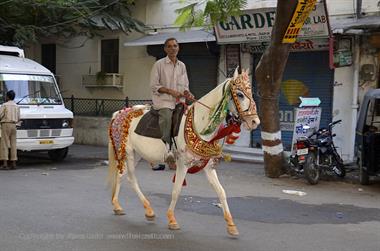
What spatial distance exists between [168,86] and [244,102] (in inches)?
52.5

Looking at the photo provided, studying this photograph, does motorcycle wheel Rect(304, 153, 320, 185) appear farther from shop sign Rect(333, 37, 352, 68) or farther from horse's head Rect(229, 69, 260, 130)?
horse's head Rect(229, 69, 260, 130)

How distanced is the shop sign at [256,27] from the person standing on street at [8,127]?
17.8 ft

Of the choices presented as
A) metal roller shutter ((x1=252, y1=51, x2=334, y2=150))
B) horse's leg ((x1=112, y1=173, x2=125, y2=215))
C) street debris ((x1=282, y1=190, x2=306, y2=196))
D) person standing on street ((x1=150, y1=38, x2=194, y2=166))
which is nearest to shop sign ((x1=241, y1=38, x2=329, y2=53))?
metal roller shutter ((x1=252, y1=51, x2=334, y2=150))

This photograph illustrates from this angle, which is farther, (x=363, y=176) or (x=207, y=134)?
(x=363, y=176)

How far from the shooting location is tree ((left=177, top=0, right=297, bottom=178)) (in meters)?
10.0

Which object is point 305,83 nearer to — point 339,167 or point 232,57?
point 232,57

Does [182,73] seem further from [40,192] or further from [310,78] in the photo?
[310,78]

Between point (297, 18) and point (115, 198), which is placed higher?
point (297, 18)

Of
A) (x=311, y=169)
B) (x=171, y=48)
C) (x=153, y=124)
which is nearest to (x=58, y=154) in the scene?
(x=311, y=169)

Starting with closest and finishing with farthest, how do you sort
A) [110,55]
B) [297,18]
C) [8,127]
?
[297,18], [8,127], [110,55]

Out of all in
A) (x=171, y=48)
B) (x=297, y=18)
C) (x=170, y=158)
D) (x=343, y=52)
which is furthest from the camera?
(x=343, y=52)

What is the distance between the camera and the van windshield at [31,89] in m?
13.5

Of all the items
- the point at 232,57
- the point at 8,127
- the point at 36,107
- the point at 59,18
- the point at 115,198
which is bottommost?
the point at 115,198

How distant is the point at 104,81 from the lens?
62.9 ft
